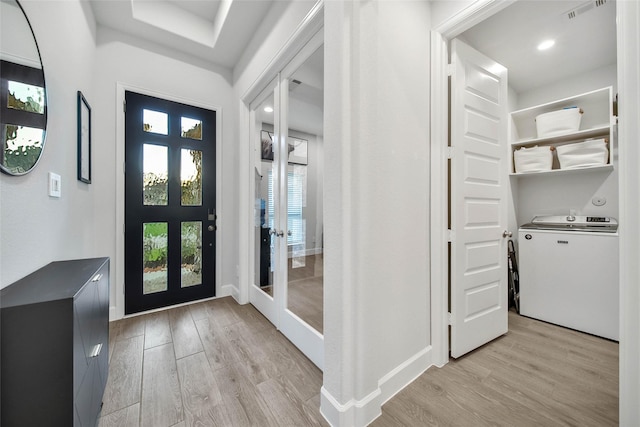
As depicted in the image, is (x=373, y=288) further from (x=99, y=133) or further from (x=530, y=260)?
(x=99, y=133)

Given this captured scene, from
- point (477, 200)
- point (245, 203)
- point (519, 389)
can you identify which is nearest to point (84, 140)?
point (245, 203)

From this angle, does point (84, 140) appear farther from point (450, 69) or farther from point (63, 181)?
point (450, 69)

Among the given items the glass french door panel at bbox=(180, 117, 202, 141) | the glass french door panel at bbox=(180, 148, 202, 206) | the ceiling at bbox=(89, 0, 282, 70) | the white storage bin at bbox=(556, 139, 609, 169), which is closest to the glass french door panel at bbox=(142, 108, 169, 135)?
the glass french door panel at bbox=(180, 117, 202, 141)

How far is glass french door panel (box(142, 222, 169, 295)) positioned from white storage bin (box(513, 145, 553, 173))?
4.06 m

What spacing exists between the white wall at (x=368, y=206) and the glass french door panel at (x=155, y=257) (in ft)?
7.17

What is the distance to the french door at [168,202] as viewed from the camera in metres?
2.47

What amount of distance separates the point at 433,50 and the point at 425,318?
6.34ft

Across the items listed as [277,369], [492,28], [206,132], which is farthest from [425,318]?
[206,132]

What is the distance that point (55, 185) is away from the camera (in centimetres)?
141

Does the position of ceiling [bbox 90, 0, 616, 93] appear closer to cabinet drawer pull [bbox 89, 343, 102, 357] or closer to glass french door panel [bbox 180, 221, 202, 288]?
glass french door panel [bbox 180, 221, 202, 288]

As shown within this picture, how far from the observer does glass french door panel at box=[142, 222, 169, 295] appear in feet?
8.33

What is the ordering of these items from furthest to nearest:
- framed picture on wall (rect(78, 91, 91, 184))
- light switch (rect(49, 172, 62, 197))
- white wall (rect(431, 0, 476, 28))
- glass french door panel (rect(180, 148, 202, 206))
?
glass french door panel (rect(180, 148, 202, 206)), framed picture on wall (rect(78, 91, 91, 184)), white wall (rect(431, 0, 476, 28)), light switch (rect(49, 172, 62, 197))

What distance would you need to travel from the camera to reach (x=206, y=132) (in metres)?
2.88

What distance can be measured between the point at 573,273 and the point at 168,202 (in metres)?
4.16
